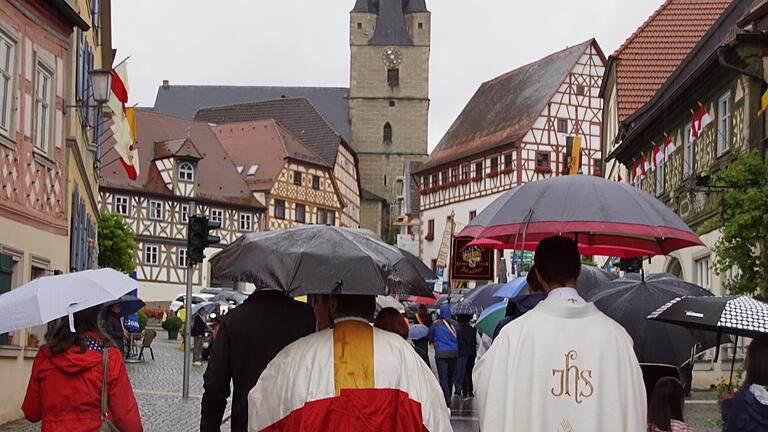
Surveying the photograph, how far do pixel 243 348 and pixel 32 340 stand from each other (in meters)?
9.79

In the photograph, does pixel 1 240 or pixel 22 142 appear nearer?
pixel 1 240

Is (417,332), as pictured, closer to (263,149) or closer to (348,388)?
(348,388)

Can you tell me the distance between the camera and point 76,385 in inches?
223

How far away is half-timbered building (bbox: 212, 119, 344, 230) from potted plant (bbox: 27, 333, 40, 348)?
157 feet

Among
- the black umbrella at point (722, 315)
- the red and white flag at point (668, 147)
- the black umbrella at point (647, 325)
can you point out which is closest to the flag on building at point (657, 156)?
the red and white flag at point (668, 147)

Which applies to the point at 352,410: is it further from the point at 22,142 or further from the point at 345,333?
the point at 22,142

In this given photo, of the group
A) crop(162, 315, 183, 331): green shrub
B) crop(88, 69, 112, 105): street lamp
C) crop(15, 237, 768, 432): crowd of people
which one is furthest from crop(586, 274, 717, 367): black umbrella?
crop(162, 315, 183, 331): green shrub

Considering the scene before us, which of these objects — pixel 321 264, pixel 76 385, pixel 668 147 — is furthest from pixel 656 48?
pixel 76 385

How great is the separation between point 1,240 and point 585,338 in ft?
33.5

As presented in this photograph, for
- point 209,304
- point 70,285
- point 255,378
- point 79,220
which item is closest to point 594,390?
point 255,378

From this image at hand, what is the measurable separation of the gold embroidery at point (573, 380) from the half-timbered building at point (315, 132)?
6595 centimetres

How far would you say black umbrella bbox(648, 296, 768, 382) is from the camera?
5.70m

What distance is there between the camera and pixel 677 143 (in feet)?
78.0

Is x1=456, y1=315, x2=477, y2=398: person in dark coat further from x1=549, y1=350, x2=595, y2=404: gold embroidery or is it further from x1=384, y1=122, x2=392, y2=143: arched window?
x1=384, y1=122, x2=392, y2=143: arched window
